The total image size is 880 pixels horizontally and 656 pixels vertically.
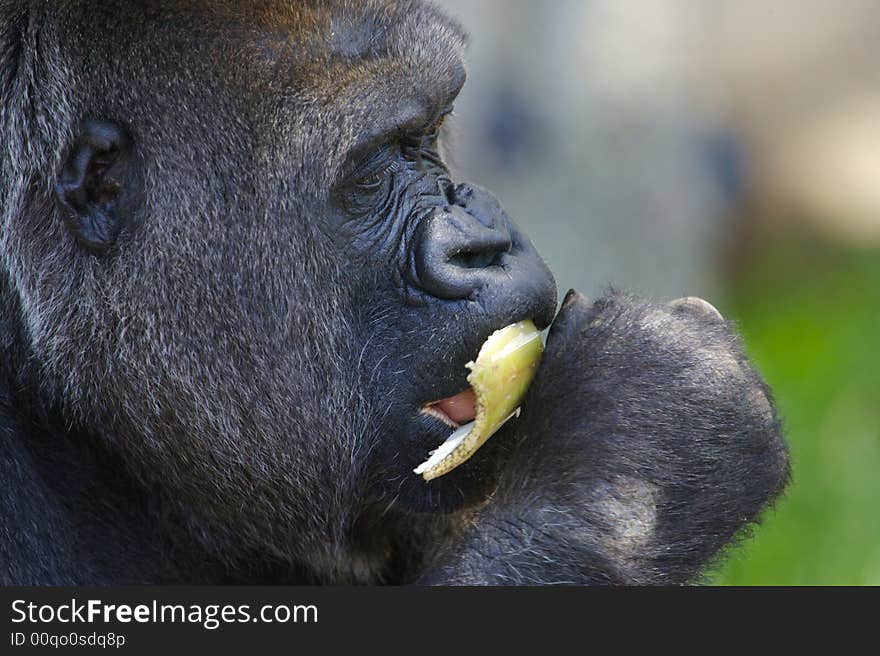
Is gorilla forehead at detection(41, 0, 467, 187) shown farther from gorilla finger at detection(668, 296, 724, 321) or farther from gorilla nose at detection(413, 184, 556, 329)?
gorilla finger at detection(668, 296, 724, 321)

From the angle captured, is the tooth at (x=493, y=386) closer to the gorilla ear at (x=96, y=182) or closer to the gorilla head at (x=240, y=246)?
the gorilla head at (x=240, y=246)

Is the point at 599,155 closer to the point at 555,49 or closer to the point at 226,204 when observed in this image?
the point at 555,49

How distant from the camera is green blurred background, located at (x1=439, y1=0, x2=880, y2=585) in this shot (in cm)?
659

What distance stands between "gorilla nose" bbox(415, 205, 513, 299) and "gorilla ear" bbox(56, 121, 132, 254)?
76cm

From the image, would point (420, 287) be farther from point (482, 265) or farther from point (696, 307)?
point (696, 307)

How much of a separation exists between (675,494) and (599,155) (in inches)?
164

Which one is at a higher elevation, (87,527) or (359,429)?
(359,429)

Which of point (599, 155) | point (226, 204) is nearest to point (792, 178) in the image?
point (599, 155)

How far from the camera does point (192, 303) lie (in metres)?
3.18

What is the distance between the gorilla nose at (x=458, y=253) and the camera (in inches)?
122

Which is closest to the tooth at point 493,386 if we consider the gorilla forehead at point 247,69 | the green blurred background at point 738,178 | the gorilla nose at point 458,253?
the gorilla nose at point 458,253

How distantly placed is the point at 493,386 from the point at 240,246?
28.7 inches

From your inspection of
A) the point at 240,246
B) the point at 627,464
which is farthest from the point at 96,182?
the point at 627,464

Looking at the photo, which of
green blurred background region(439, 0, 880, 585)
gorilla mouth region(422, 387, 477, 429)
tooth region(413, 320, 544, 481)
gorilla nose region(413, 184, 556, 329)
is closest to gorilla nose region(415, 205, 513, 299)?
gorilla nose region(413, 184, 556, 329)
